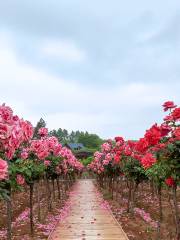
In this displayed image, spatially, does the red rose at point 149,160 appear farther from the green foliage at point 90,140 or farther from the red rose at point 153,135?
the green foliage at point 90,140

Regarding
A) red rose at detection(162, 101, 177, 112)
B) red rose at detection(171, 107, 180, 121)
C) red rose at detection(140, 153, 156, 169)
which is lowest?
red rose at detection(140, 153, 156, 169)

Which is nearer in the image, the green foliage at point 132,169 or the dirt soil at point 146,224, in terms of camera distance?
the dirt soil at point 146,224

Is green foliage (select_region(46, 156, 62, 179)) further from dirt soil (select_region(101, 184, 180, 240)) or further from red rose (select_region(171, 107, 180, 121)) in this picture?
red rose (select_region(171, 107, 180, 121))

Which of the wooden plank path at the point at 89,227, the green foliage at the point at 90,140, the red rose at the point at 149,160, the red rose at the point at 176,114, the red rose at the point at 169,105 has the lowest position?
the wooden plank path at the point at 89,227

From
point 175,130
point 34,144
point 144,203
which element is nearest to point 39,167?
point 34,144

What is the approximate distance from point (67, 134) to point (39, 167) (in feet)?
476

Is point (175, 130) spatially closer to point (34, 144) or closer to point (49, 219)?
point (34, 144)

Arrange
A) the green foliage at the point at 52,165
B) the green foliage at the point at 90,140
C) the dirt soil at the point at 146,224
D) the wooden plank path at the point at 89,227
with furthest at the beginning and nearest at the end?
1. the green foliage at the point at 90,140
2. the green foliage at the point at 52,165
3. the dirt soil at the point at 146,224
4. the wooden plank path at the point at 89,227

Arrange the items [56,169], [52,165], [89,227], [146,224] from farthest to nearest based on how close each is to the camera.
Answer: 1. [56,169]
2. [52,165]
3. [146,224]
4. [89,227]

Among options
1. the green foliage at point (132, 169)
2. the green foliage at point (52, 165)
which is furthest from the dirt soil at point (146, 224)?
the green foliage at point (52, 165)

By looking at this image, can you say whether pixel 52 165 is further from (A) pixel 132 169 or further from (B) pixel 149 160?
(B) pixel 149 160

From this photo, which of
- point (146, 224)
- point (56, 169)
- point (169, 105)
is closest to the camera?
point (169, 105)

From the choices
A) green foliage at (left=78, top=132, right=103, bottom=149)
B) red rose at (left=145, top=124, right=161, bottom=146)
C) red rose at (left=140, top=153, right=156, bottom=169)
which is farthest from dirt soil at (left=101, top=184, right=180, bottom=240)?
green foliage at (left=78, top=132, right=103, bottom=149)

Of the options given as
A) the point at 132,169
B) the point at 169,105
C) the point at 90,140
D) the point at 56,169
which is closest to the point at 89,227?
the point at 132,169
